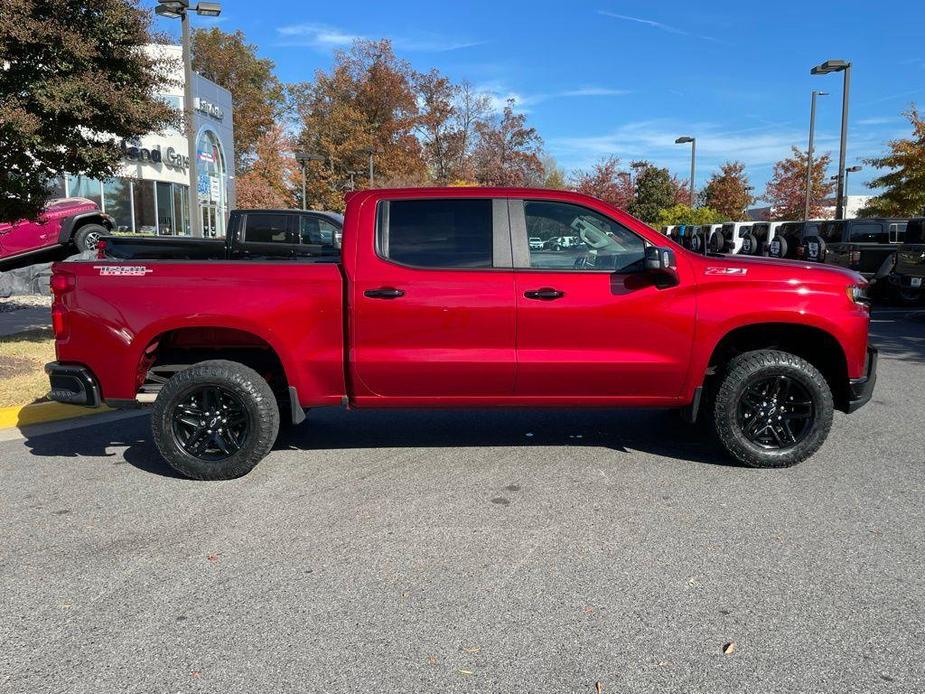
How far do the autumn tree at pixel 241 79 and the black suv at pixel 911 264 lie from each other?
48953mm

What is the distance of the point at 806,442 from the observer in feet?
16.6

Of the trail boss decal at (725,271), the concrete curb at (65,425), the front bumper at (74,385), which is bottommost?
the concrete curb at (65,425)

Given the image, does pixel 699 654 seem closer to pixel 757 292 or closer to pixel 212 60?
pixel 757 292

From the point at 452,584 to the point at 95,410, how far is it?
15.6 feet

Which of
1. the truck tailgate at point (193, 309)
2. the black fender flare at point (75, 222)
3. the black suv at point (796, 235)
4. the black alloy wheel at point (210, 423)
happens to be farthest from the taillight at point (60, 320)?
the black suv at point (796, 235)

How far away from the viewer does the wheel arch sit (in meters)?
5.12

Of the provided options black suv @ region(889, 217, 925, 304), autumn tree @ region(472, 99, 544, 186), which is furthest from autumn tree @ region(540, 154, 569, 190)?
black suv @ region(889, 217, 925, 304)

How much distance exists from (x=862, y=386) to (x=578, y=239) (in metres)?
2.19

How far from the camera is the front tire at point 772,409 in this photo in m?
5.00

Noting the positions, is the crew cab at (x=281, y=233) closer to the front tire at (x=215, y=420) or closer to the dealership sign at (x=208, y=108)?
the front tire at (x=215, y=420)

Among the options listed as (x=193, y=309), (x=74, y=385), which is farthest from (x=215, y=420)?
(x=74, y=385)

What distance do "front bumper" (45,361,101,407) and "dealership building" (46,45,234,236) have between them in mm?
22205

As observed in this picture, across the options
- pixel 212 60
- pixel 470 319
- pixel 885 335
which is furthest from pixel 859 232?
pixel 212 60

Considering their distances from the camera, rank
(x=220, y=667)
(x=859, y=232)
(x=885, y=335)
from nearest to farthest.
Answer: (x=220, y=667) → (x=885, y=335) → (x=859, y=232)
